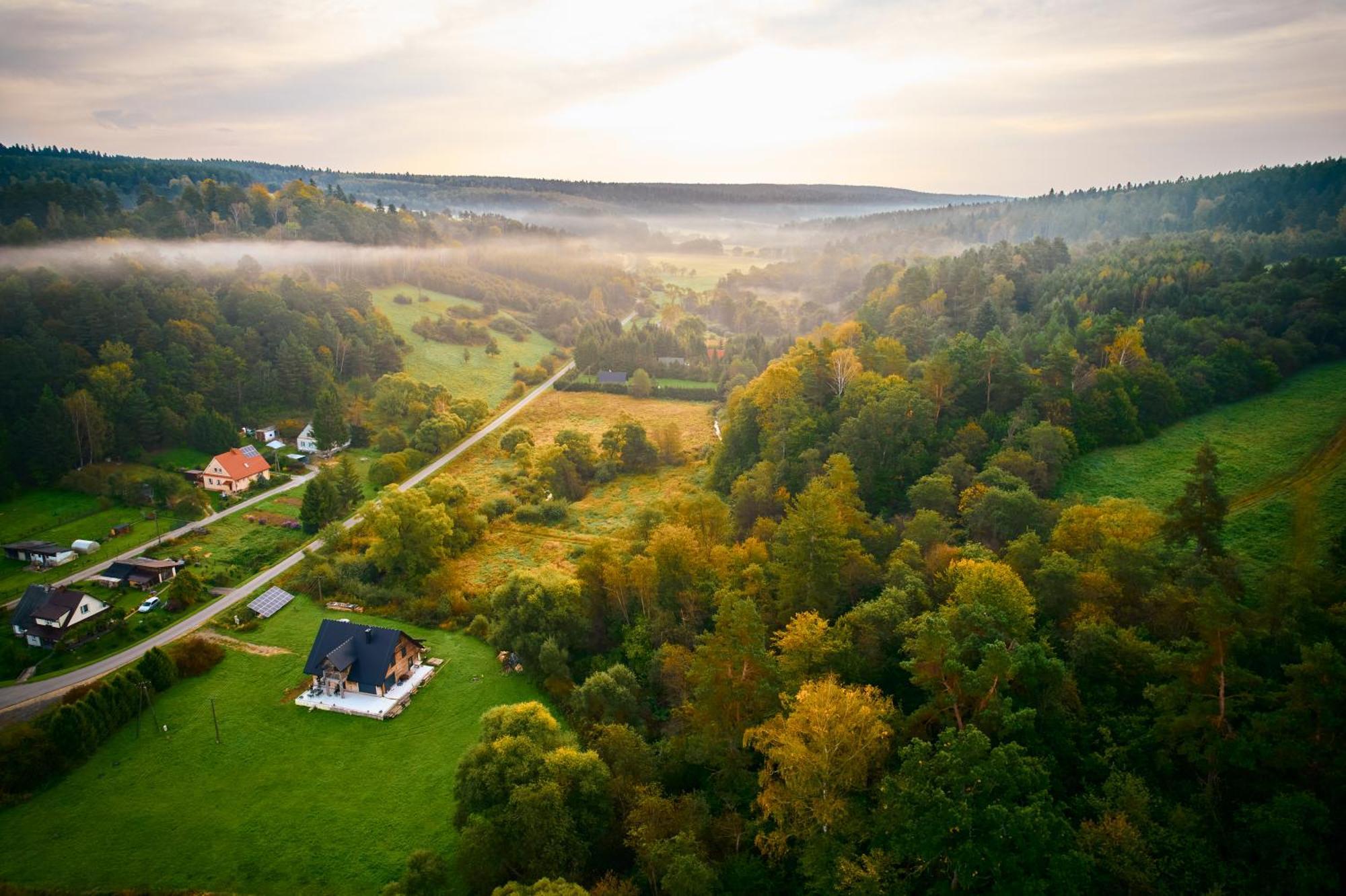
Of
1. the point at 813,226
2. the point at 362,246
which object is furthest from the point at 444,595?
the point at 813,226

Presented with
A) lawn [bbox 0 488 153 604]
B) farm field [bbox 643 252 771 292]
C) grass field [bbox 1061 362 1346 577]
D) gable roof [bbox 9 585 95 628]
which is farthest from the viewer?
farm field [bbox 643 252 771 292]

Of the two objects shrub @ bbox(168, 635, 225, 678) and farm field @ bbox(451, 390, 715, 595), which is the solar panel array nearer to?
shrub @ bbox(168, 635, 225, 678)

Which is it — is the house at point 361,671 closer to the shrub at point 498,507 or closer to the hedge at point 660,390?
the shrub at point 498,507

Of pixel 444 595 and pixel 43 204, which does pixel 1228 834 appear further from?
pixel 43 204

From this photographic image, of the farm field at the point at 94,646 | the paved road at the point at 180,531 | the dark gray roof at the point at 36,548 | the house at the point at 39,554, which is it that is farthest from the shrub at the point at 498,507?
the dark gray roof at the point at 36,548

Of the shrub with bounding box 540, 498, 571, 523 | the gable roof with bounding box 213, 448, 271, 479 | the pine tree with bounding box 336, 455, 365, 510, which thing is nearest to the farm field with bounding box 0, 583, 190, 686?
the pine tree with bounding box 336, 455, 365, 510

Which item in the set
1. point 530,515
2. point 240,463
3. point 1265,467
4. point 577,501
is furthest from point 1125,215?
point 240,463
